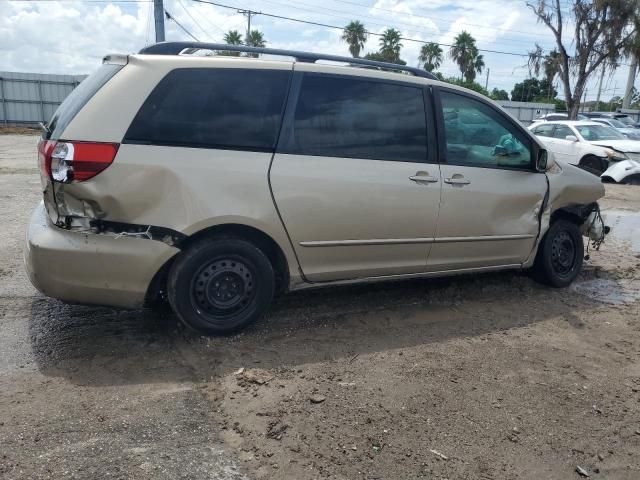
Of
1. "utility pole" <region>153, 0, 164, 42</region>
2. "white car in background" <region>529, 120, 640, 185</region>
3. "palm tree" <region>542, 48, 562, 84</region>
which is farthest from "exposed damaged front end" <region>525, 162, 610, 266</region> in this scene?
"palm tree" <region>542, 48, 562, 84</region>

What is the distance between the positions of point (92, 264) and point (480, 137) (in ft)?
10.4

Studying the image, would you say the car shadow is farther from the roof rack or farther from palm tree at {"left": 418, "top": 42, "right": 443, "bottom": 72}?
palm tree at {"left": 418, "top": 42, "right": 443, "bottom": 72}

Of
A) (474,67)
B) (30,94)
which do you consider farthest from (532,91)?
(30,94)

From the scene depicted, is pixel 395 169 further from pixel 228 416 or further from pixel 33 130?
pixel 33 130

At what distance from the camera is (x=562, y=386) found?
350 cm

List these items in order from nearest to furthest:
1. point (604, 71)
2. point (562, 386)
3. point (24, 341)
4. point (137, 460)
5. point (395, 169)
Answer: point (137, 460), point (562, 386), point (24, 341), point (395, 169), point (604, 71)

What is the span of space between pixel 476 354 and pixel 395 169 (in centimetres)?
145

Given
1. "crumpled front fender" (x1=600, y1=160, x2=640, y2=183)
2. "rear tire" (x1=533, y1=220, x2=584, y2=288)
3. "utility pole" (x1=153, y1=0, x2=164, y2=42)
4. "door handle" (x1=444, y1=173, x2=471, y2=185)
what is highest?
"utility pole" (x1=153, y1=0, x2=164, y2=42)

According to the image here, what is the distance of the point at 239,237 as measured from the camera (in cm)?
386

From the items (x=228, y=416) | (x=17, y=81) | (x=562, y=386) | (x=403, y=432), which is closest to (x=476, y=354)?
(x=562, y=386)

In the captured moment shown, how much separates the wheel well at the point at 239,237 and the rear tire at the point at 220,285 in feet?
0.17

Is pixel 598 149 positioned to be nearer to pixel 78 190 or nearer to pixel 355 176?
pixel 355 176

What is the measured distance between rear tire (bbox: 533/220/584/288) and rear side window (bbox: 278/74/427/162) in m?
1.76

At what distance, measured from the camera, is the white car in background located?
43.8 ft
